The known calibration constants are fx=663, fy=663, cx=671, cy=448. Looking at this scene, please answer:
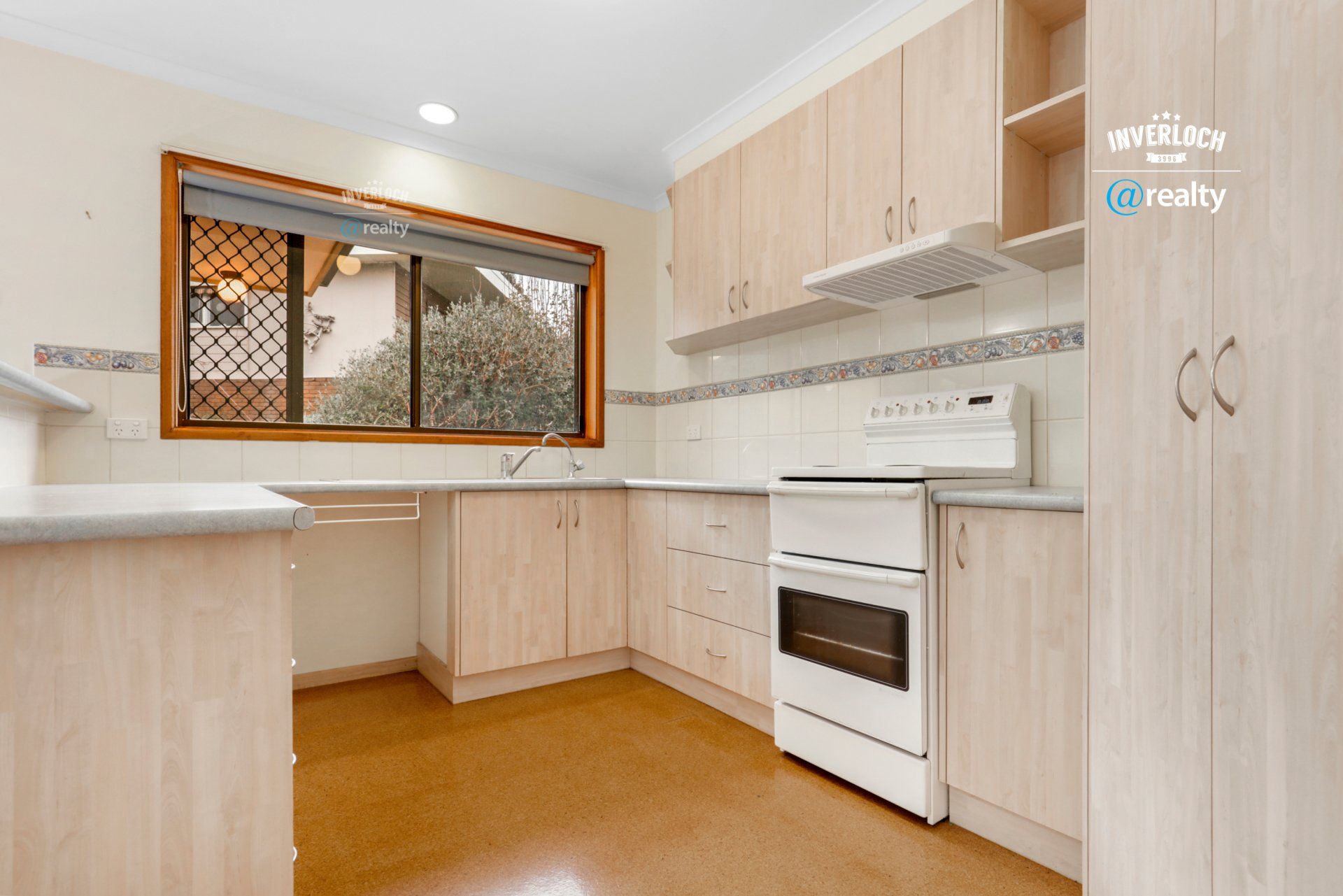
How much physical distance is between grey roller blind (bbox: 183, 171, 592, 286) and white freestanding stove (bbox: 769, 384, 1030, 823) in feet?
6.59

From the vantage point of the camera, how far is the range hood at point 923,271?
6.21 feet

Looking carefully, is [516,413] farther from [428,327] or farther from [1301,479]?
[1301,479]

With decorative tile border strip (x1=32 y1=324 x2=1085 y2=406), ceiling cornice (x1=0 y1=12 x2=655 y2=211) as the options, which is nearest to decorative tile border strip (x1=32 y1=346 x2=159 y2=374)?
decorative tile border strip (x1=32 y1=324 x2=1085 y2=406)

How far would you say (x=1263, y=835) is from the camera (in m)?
1.10

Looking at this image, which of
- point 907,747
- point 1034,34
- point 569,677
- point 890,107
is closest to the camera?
point 907,747

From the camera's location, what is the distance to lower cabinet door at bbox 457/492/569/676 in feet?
8.53

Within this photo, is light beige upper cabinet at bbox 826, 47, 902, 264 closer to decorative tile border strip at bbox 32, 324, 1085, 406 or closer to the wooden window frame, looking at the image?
decorative tile border strip at bbox 32, 324, 1085, 406

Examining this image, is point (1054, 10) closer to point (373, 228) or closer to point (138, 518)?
point (138, 518)

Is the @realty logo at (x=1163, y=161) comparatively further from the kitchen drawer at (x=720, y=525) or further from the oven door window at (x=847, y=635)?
the kitchen drawer at (x=720, y=525)

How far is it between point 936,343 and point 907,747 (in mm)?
1378

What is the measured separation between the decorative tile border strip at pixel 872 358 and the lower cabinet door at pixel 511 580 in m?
1.17

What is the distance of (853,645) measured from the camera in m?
1.88

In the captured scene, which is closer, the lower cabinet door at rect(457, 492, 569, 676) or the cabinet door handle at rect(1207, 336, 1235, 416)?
the cabinet door handle at rect(1207, 336, 1235, 416)

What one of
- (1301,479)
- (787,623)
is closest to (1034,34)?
(1301,479)
